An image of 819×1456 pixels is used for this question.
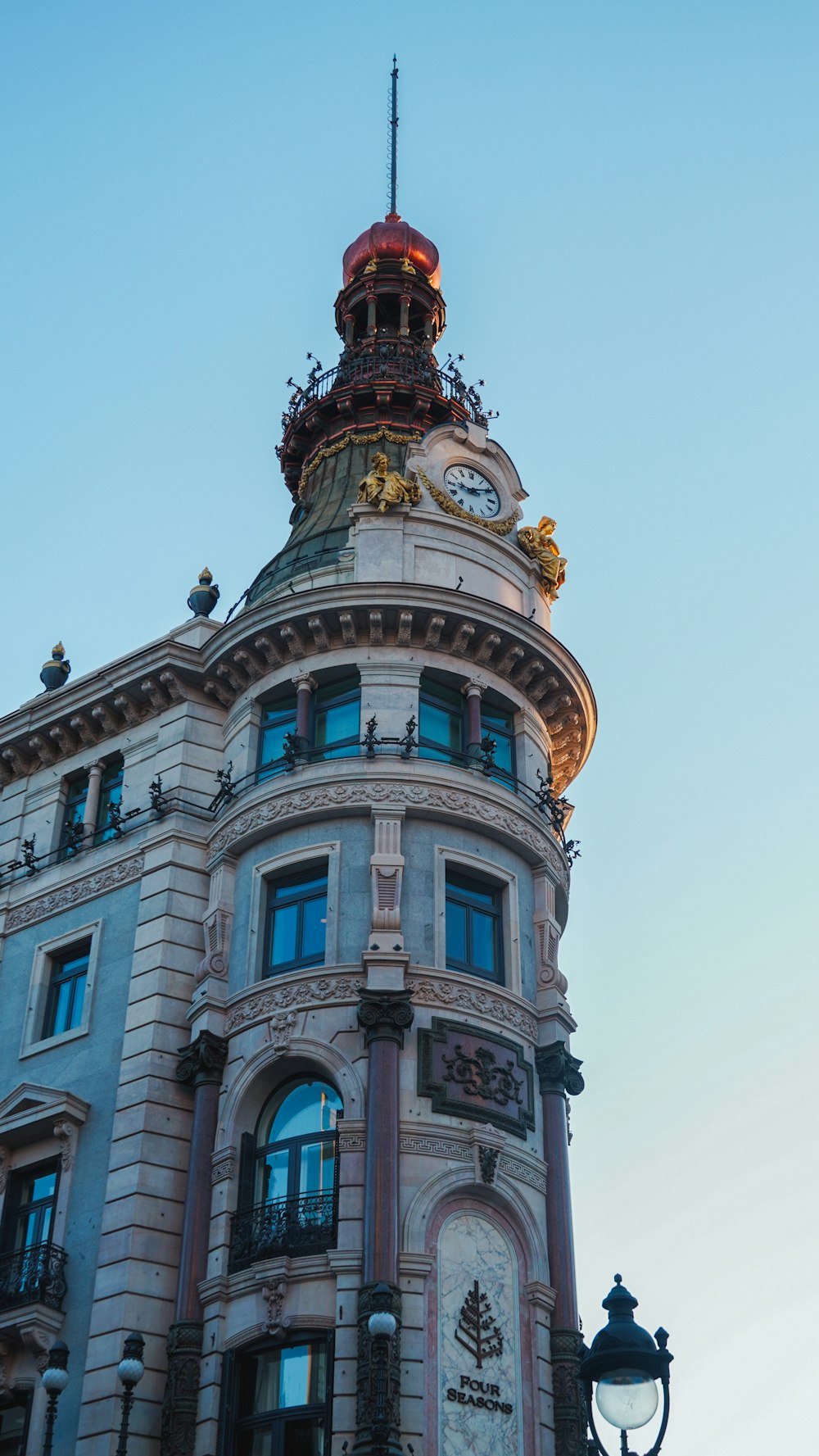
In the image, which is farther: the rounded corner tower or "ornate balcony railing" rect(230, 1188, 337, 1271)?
"ornate balcony railing" rect(230, 1188, 337, 1271)

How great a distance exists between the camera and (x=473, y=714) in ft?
128

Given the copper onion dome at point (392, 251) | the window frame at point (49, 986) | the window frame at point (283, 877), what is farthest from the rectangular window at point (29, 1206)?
the copper onion dome at point (392, 251)

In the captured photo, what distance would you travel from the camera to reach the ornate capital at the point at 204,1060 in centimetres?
3488

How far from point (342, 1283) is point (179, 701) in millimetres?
15494

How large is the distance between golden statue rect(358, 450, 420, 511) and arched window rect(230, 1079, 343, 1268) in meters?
14.2

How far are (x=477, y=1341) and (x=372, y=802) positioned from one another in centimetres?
1084

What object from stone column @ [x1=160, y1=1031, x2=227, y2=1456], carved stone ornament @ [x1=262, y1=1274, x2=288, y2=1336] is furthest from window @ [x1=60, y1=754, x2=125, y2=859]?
carved stone ornament @ [x1=262, y1=1274, x2=288, y2=1336]

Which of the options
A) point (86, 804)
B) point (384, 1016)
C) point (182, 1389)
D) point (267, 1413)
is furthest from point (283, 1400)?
point (86, 804)

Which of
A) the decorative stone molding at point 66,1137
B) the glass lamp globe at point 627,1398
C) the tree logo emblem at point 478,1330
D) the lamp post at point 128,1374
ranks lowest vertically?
the glass lamp globe at point 627,1398

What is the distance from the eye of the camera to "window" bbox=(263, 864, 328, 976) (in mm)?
35719

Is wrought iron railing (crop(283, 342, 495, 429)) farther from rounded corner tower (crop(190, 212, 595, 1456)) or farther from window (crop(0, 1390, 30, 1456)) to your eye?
window (crop(0, 1390, 30, 1456))

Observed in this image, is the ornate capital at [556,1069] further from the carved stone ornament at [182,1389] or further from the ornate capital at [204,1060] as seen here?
the carved stone ornament at [182,1389]

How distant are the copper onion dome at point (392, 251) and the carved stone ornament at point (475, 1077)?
89.6 feet

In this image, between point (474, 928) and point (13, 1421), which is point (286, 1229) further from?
point (474, 928)
